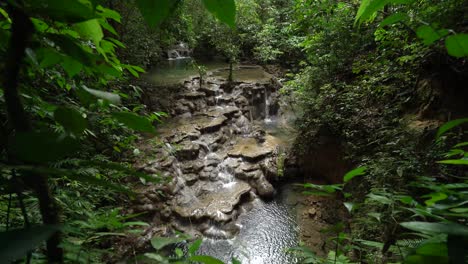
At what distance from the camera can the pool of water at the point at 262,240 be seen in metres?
5.23

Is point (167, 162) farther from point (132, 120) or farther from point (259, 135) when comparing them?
point (132, 120)

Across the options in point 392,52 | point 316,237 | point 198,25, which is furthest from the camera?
point 198,25

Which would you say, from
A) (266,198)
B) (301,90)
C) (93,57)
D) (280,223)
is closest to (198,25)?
(301,90)

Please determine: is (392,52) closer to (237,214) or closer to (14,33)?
(237,214)

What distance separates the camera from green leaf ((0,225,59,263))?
0.24 metres

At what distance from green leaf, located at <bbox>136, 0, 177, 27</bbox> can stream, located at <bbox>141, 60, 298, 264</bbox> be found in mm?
2974

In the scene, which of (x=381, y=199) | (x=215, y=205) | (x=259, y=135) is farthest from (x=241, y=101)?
(x=381, y=199)

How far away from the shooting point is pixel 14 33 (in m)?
0.36

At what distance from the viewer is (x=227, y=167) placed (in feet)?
25.8

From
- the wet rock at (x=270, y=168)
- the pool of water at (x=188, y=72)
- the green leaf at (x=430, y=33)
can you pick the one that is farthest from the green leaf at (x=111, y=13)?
the pool of water at (x=188, y=72)

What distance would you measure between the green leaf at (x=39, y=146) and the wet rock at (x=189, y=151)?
7.30 metres

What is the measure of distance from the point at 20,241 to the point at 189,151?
754cm

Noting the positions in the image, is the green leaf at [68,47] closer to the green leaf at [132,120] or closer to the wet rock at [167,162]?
the green leaf at [132,120]

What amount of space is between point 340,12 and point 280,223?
16.4 feet
